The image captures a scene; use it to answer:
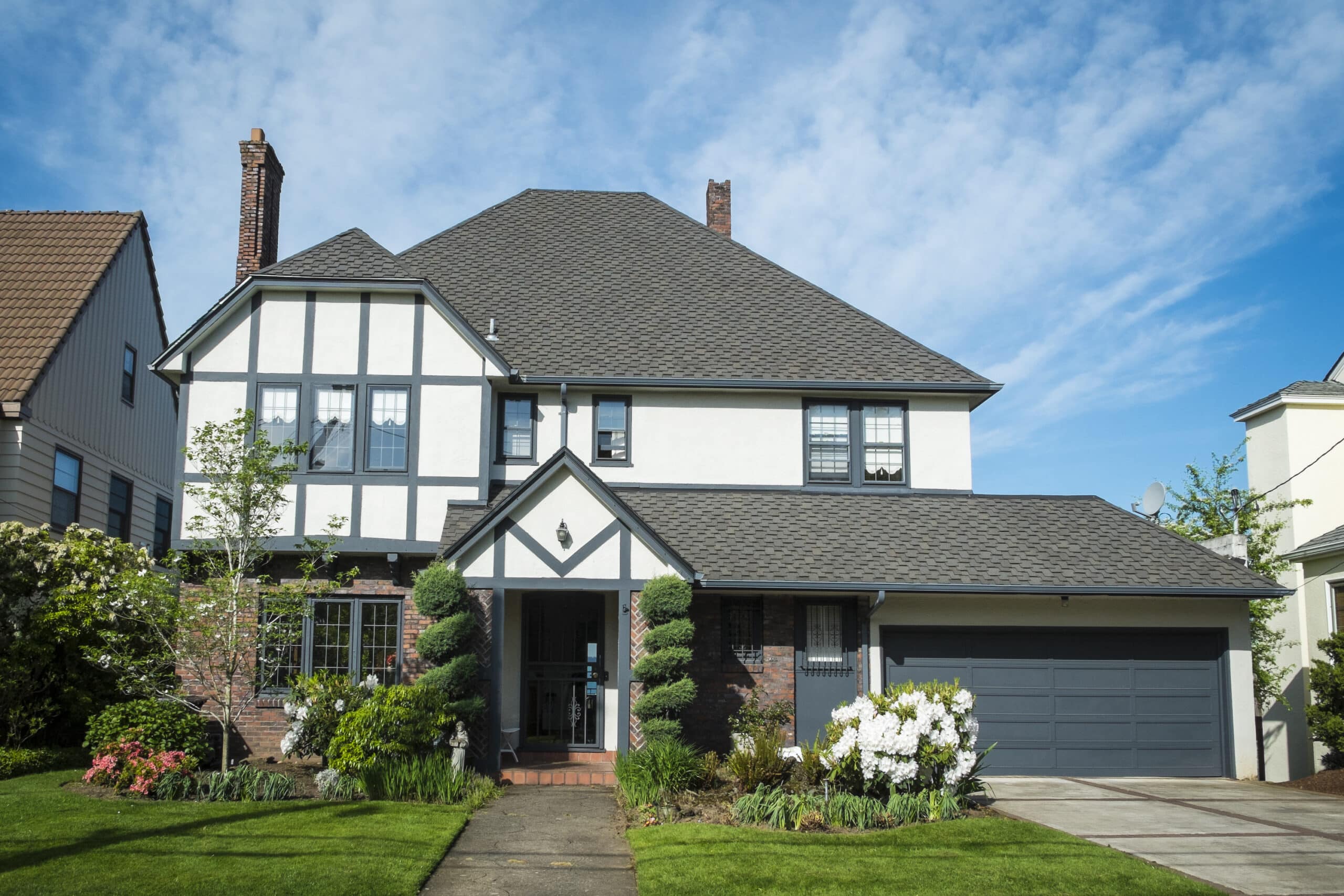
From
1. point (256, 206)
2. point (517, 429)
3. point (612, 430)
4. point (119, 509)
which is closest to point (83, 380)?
point (119, 509)

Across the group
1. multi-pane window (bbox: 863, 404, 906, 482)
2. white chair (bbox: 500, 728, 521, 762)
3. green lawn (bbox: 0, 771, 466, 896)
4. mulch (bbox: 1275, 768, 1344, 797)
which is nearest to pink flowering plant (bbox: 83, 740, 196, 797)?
green lawn (bbox: 0, 771, 466, 896)

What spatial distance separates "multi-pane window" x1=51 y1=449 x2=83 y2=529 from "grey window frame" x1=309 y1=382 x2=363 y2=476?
5967mm

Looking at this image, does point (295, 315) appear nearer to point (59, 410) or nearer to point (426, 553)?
point (426, 553)

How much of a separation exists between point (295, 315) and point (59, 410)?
608 centimetres

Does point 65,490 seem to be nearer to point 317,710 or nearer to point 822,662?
point 317,710

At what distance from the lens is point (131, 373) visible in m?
23.6

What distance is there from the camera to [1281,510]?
19.9 meters

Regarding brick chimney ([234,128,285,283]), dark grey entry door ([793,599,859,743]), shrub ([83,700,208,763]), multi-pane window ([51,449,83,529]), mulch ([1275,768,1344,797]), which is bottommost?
mulch ([1275,768,1344,797])

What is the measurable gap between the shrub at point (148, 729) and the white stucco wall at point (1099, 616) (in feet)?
32.1

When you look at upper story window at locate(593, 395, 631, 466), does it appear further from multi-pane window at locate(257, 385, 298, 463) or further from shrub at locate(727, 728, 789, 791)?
shrub at locate(727, 728, 789, 791)

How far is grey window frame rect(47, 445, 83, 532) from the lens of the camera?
19.5 m

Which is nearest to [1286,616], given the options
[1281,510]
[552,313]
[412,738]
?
[1281,510]

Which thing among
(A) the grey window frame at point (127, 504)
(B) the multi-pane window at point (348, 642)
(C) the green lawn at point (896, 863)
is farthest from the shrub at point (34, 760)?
(C) the green lawn at point (896, 863)

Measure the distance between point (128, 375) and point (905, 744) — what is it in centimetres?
1898
